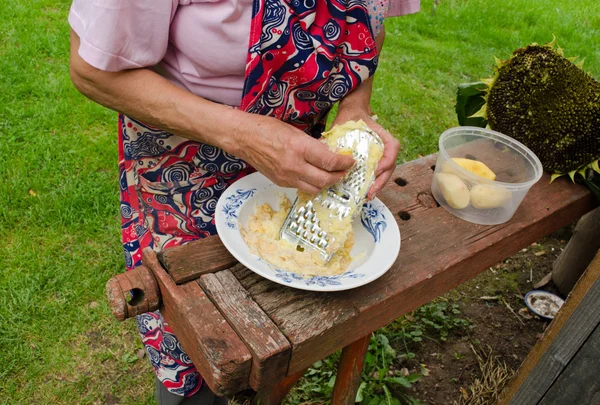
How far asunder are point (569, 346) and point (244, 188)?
3.75ft

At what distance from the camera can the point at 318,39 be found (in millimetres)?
1431

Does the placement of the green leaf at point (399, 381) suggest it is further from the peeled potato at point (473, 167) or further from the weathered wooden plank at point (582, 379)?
the peeled potato at point (473, 167)

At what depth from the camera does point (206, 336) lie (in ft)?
3.79

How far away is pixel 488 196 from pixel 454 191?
0.38 feet

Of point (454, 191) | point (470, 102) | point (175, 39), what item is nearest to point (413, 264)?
point (454, 191)

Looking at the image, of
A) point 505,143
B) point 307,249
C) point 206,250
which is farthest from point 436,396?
point 206,250

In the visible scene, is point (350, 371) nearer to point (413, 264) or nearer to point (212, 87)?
point (413, 264)

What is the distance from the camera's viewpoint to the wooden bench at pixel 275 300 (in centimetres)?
117

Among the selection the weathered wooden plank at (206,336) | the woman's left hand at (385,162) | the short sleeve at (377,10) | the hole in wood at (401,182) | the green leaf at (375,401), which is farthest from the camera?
the green leaf at (375,401)

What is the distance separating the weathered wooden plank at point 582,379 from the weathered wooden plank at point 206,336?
1062 millimetres

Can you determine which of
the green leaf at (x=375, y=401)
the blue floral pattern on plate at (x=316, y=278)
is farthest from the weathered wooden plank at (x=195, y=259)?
the green leaf at (x=375, y=401)

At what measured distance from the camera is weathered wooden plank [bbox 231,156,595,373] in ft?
4.18

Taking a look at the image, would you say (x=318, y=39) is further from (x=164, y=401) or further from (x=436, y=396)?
(x=436, y=396)

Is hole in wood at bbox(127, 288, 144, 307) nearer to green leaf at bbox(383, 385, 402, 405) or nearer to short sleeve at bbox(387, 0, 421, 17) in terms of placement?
short sleeve at bbox(387, 0, 421, 17)
